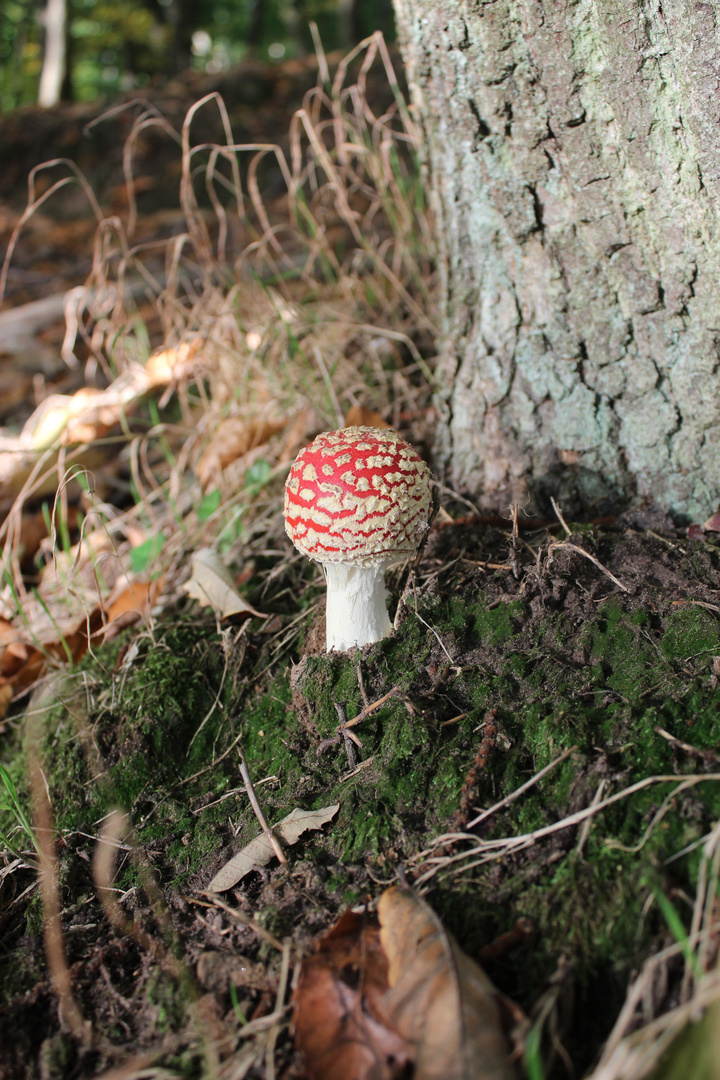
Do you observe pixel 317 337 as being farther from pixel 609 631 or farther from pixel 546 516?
pixel 609 631

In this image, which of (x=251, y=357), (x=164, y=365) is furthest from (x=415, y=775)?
(x=164, y=365)

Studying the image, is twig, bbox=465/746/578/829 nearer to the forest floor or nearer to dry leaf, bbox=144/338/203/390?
the forest floor

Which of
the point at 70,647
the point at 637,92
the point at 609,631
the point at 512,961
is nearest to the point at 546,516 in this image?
the point at 609,631

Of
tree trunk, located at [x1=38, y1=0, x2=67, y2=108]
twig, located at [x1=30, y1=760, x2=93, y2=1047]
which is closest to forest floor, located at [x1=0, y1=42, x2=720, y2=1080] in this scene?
twig, located at [x1=30, y1=760, x2=93, y2=1047]

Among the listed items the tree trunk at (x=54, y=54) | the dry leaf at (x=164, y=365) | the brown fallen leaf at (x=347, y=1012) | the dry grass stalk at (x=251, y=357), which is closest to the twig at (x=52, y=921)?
the brown fallen leaf at (x=347, y=1012)

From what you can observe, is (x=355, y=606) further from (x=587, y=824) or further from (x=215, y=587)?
(x=587, y=824)

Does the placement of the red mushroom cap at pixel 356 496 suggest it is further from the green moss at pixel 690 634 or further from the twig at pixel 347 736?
the green moss at pixel 690 634
